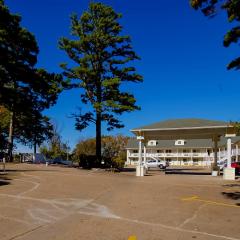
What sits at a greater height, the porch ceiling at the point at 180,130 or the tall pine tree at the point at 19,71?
the tall pine tree at the point at 19,71

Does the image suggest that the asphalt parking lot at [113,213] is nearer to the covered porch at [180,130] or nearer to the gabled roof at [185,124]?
the covered porch at [180,130]

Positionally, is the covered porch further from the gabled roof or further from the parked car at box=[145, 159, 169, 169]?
the parked car at box=[145, 159, 169, 169]

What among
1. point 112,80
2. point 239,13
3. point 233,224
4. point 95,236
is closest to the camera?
point 95,236

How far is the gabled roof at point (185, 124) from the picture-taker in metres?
34.0

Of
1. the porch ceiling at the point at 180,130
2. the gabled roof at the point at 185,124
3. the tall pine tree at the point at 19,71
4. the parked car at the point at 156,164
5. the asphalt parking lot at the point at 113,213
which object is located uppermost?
the tall pine tree at the point at 19,71

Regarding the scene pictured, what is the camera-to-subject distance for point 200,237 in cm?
965

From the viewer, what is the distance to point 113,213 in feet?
41.4

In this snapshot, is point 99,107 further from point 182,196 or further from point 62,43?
point 182,196

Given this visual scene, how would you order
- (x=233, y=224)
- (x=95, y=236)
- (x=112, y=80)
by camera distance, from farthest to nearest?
(x=112, y=80)
(x=233, y=224)
(x=95, y=236)

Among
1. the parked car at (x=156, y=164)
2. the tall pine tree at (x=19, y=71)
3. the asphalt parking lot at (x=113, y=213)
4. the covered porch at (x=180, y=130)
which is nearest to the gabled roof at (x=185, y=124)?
the covered porch at (x=180, y=130)

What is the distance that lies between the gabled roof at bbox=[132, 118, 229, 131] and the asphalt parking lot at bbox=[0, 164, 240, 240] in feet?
50.0

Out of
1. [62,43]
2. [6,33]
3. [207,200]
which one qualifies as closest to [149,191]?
[207,200]

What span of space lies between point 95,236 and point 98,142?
31028mm

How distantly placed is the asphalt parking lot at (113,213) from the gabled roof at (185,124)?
15.2 meters
